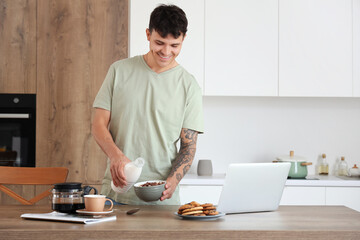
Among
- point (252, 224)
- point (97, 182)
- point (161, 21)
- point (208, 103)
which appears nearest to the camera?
point (252, 224)

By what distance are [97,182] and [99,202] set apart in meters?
2.00

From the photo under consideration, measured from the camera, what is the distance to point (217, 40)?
3.98m

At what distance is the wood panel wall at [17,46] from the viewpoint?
3.82m

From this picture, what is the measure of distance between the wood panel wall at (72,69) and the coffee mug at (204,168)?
2.53 ft

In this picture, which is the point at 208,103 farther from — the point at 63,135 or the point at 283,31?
the point at 63,135

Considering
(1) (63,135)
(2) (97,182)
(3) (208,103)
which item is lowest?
(2) (97,182)

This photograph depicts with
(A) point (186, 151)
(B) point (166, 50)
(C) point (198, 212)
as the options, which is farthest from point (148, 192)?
(B) point (166, 50)

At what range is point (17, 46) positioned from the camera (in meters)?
3.83

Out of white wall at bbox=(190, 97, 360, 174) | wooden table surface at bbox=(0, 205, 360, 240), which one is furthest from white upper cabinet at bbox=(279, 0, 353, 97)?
wooden table surface at bbox=(0, 205, 360, 240)

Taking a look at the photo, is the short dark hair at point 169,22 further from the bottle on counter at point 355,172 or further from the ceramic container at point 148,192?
the bottle on counter at point 355,172

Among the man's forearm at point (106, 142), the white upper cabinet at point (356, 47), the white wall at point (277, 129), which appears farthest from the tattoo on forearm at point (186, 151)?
the white upper cabinet at point (356, 47)

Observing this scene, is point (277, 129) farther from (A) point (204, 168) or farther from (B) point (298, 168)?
(A) point (204, 168)

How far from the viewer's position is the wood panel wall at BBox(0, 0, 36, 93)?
382 centimetres

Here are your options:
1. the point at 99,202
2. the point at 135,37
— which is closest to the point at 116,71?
the point at 99,202
